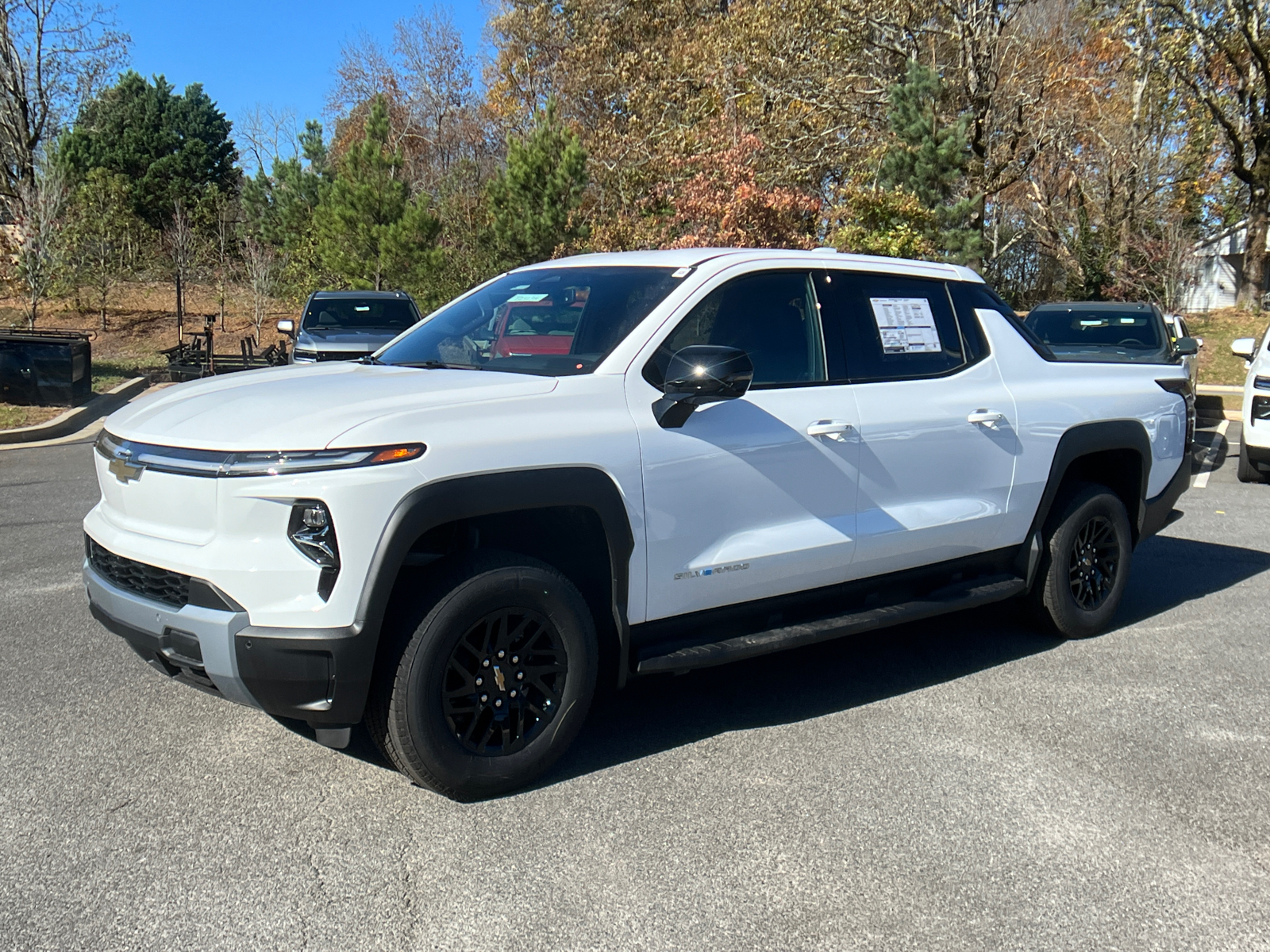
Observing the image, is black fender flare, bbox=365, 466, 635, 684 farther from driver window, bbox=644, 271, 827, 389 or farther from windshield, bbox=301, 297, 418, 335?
windshield, bbox=301, 297, 418, 335

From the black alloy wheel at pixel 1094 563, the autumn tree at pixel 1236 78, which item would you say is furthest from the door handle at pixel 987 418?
the autumn tree at pixel 1236 78

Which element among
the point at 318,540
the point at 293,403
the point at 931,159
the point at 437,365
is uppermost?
the point at 931,159

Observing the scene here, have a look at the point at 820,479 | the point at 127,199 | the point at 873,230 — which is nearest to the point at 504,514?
the point at 820,479

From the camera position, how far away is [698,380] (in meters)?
3.68

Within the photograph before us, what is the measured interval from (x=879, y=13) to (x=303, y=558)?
24.5 metres

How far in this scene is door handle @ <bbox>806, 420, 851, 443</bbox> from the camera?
4.29 m

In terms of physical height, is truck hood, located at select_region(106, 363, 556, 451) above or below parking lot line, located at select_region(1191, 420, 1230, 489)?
above

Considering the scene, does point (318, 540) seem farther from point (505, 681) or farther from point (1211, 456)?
point (1211, 456)

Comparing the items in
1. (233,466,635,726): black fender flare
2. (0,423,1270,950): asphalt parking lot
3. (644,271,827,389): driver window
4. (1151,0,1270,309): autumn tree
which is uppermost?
(1151,0,1270,309): autumn tree

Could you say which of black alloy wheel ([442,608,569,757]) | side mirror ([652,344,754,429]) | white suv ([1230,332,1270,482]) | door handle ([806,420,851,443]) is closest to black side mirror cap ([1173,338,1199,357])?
white suv ([1230,332,1270,482])

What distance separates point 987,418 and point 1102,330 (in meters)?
8.79

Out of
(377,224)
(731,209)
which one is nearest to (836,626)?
(731,209)

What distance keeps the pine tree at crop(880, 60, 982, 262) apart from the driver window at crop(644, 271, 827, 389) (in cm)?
1943

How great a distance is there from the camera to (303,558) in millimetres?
3268
